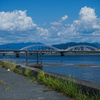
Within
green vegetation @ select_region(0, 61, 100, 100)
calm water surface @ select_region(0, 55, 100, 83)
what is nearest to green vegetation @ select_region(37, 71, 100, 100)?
green vegetation @ select_region(0, 61, 100, 100)

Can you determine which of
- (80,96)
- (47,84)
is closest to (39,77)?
(47,84)

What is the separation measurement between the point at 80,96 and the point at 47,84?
2595 millimetres

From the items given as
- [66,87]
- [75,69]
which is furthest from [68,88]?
[75,69]

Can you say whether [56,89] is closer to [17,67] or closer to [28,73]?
[28,73]

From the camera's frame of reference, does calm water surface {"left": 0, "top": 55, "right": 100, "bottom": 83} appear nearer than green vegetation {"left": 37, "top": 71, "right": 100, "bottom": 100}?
No

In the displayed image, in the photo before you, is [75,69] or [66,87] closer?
[66,87]

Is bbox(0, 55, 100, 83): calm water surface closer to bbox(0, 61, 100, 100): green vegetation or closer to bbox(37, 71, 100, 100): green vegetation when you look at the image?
bbox(0, 61, 100, 100): green vegetation

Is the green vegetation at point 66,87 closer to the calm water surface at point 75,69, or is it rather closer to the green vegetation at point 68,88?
the green vegetation at point 68,88

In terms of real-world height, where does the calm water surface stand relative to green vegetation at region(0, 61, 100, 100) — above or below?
below

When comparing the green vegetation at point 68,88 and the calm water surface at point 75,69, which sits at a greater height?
the green vegetation at point 68,88

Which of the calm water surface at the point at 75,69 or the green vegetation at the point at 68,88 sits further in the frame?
the calm water surface at the point at 75,69

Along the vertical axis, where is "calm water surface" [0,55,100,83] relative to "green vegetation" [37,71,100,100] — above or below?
below

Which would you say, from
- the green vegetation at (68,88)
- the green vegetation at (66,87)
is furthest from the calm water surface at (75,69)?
the green vegetation at (68,88)

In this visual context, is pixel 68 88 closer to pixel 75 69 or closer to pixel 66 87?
pixel 66 87
